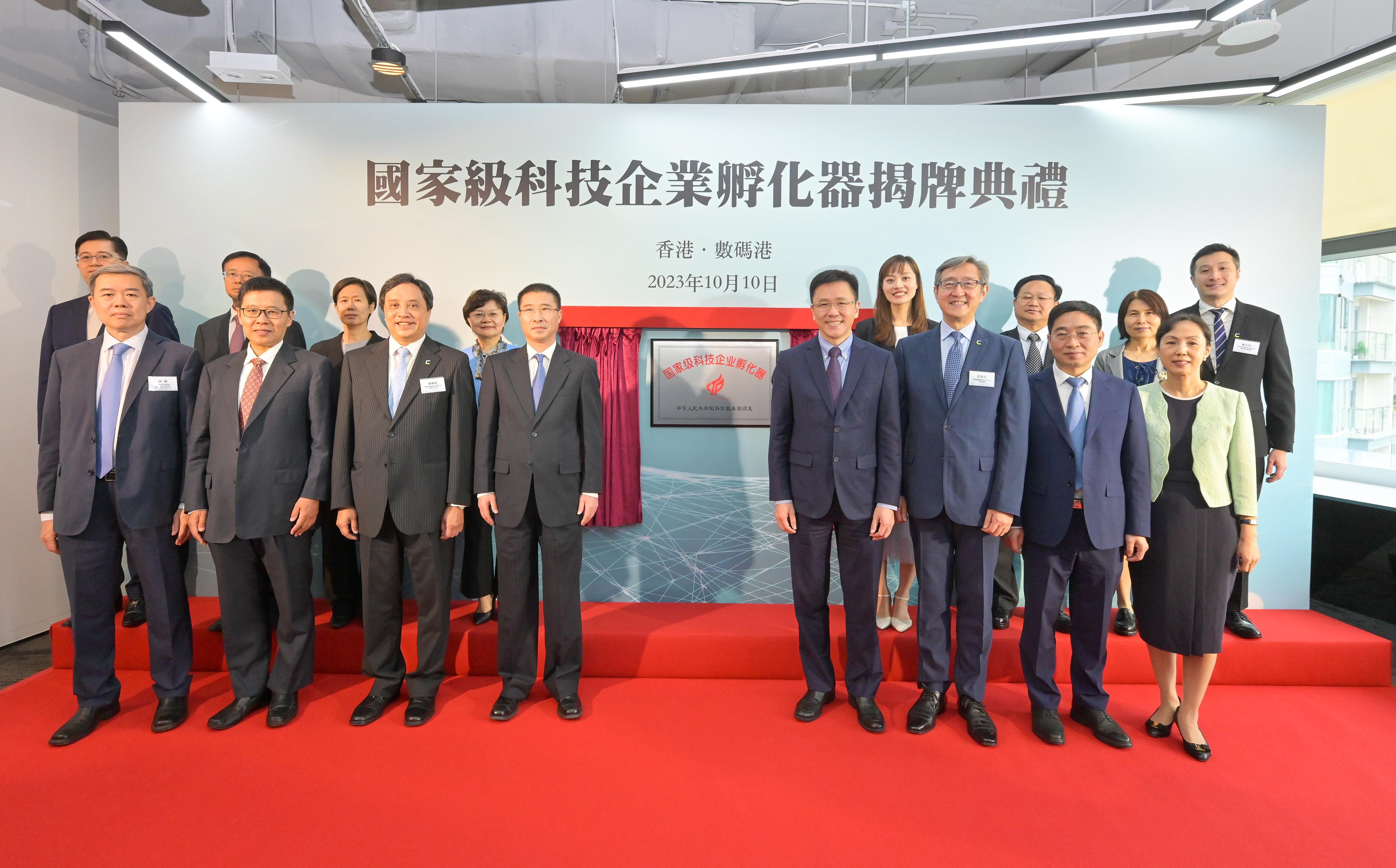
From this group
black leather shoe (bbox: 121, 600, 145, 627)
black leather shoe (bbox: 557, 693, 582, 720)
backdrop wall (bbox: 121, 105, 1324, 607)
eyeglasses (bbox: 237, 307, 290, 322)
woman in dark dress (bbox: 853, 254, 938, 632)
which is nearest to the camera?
eyeglasses (bbox: 237, 307, 290, 322)

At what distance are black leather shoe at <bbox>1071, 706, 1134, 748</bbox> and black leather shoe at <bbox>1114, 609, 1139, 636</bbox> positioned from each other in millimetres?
708

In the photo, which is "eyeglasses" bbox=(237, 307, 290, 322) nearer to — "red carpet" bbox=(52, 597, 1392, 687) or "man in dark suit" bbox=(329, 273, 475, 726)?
"man in dark suit" bbox=(329, 273, 475, 726)

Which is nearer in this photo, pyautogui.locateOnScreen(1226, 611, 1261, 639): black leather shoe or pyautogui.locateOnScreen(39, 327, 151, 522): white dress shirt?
pyautogui.locateOnScreen(39, 327, 151, 522): white dress shirt

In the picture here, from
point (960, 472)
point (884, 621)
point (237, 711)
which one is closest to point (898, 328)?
point (960, 472)

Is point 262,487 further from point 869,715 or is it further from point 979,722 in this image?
point 979,722

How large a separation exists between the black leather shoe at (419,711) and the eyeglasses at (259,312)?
5.72ft

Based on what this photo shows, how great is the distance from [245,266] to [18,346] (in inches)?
71.6

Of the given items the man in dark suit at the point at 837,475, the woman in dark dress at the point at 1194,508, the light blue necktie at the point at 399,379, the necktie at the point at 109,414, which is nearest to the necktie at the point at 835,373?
the man in dark suit at the point at 837,475

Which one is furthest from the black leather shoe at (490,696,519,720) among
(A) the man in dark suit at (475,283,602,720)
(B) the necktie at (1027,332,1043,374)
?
(B) the necktie at (1027,332,1043,374)

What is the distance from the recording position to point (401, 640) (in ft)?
9.89

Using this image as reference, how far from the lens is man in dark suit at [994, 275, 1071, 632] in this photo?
3084 mm

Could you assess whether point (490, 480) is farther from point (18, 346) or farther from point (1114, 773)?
point (18, 346)

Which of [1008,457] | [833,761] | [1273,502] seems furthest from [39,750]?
[1273,502]

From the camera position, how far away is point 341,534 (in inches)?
127
